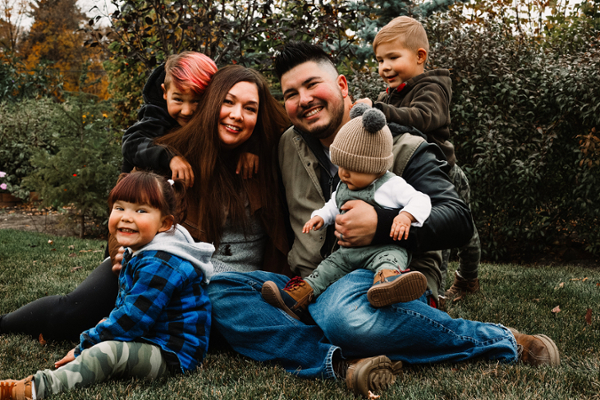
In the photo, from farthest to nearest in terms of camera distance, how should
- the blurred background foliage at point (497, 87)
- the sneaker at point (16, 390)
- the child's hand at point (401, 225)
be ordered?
1. the blurred background foliage at point (497, 87)
2. the child's hand at point (401, 225)
3. the sneaker at point (16, 390)

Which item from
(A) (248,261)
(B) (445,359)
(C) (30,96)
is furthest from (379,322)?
(C) (30,96)

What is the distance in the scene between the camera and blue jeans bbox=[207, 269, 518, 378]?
2252mm

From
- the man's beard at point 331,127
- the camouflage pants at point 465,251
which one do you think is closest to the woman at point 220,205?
the man's beard at point 331,127

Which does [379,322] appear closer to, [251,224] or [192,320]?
[192,320]

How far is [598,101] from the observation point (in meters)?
5.55

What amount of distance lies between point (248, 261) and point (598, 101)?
4.65 m

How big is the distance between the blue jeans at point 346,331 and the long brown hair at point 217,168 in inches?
17.6

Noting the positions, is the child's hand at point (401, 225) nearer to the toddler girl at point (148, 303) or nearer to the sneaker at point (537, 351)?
the sneaker at point (537, 351)

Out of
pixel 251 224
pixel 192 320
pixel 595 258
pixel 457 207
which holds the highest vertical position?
pixel 457 207

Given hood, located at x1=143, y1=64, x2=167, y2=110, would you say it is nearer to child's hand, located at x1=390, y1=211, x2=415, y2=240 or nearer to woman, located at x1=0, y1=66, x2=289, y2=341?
woman, located at x1=0, y1=66, x2=289, y2=341

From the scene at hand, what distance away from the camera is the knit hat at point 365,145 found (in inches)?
93.7

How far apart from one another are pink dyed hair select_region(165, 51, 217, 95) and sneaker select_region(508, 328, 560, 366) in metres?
2.31

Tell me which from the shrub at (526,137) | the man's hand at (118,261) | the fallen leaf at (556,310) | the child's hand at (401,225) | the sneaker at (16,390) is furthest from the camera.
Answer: the shrub at (526,137)

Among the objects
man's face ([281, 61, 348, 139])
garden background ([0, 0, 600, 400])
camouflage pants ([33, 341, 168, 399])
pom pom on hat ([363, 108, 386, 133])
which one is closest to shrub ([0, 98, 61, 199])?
garden background ([0, 0, 600, 400])
